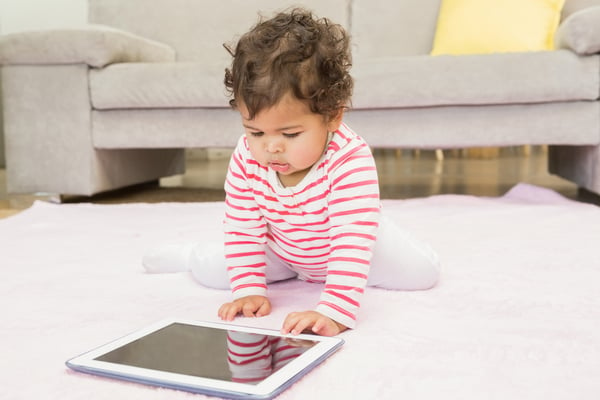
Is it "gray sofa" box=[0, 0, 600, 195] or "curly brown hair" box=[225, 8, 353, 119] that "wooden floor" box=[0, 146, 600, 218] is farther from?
"curly brown hair" box=[225, 8, 353, 119]

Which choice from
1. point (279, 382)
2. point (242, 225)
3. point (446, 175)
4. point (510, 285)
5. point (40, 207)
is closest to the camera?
point (279, 382)

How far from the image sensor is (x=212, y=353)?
0.68m

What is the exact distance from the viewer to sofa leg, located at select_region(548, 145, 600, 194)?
6.10ft

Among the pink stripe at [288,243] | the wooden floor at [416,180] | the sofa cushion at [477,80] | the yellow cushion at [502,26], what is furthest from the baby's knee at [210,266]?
the yellow cushion at [502,26]

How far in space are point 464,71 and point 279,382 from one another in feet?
4.69

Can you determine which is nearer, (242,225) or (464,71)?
(242,225)

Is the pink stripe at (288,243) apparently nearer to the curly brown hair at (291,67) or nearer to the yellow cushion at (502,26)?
the curly brown hair at (291,67)

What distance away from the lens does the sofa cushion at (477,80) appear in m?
1.77

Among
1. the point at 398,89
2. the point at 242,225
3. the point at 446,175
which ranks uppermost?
the point at 398,89

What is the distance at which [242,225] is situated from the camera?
912mm

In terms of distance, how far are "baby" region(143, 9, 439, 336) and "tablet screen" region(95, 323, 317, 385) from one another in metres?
0.06

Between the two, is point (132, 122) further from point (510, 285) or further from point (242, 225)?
point (510, 285)

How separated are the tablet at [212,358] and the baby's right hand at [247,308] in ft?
0.27

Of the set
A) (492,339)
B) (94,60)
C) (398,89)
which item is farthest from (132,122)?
(492,339)
